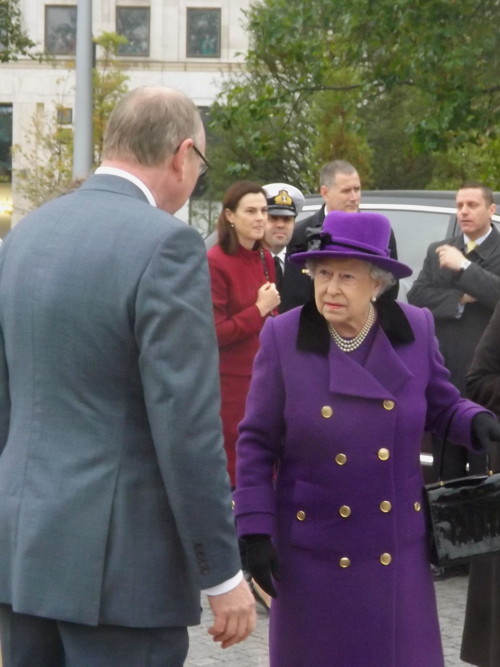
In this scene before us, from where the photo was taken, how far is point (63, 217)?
128 inches

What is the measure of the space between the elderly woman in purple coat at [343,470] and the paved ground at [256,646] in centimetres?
184

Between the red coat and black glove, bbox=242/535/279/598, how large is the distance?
3361 mm

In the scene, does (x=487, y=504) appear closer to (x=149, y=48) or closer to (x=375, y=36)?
(x=375, y=36)

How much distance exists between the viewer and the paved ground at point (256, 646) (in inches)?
237

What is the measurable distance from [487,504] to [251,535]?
0.79 m

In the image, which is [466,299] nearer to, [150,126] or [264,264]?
[264,264]

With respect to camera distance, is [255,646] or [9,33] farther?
[9,33]

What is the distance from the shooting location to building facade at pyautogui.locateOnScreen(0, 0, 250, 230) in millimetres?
57750

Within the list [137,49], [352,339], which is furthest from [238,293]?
[137,49]

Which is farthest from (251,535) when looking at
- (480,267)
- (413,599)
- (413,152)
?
(413,152)

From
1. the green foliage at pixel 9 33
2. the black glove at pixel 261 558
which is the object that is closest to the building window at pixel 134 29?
the green foliage at pixel 9 33

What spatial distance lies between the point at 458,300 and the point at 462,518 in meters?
3.86

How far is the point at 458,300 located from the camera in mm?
7953

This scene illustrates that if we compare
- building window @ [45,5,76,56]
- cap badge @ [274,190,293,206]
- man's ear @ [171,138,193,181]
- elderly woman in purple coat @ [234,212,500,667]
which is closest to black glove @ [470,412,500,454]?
elderly woman in purple coat @ [234,212,500,667]
